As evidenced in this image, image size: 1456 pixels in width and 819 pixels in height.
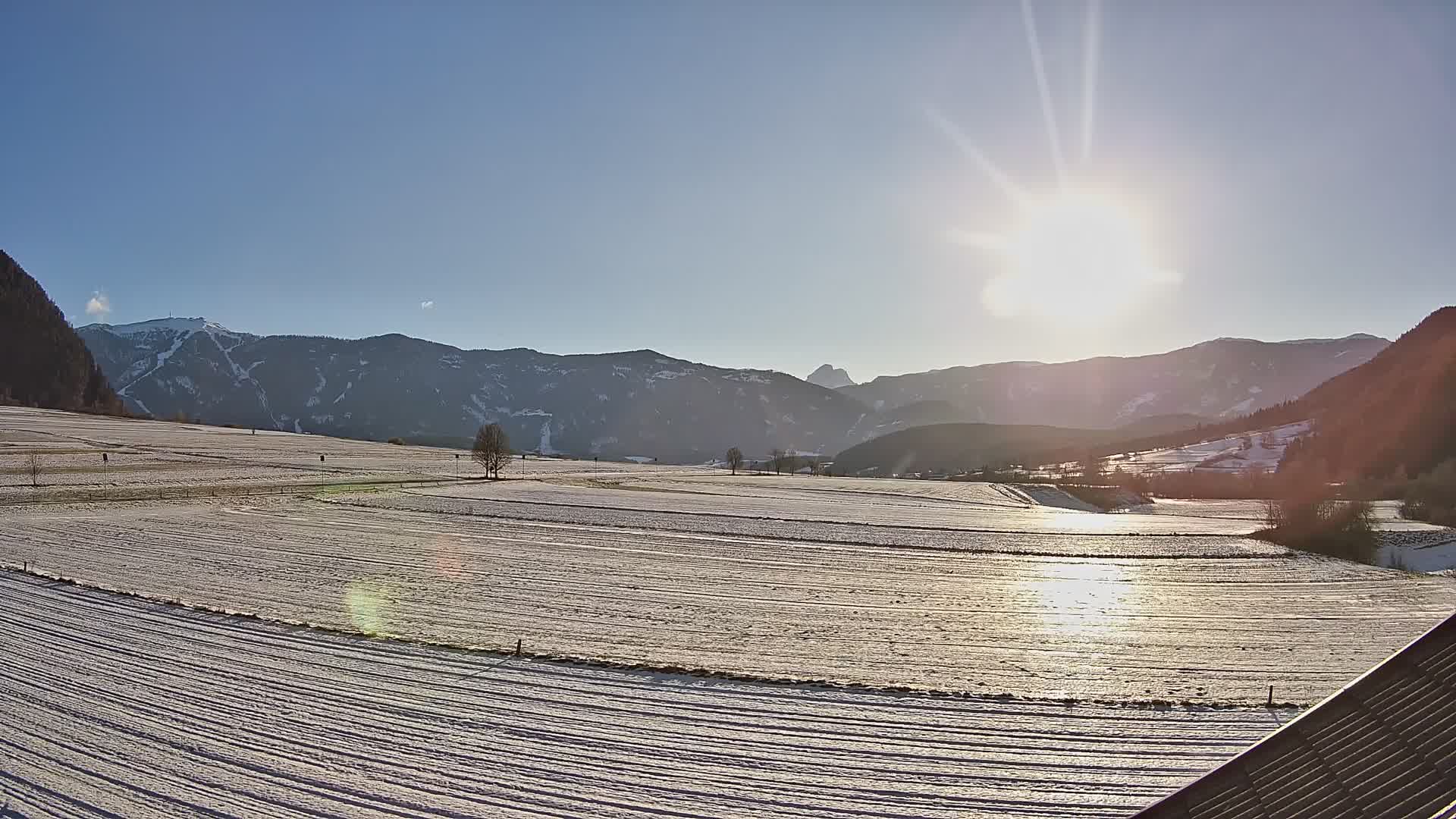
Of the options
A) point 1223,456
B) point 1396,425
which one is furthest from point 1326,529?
point 1223,456

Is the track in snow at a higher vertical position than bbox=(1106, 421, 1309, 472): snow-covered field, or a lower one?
lower

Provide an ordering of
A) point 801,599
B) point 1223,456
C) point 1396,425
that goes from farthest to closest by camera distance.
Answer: point 1223,456 < point 1396,425 < point 801,599

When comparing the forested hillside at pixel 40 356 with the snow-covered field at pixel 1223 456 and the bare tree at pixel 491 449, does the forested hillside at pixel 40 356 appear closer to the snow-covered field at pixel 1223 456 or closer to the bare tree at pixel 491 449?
the bare tree at pixel 491 449

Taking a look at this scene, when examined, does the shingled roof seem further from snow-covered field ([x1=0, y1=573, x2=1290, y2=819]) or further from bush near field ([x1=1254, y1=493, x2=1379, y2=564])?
bush near field ([x1=1254, y1=493, x2=1379, y2=564])

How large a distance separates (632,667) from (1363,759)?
1440 centimetres

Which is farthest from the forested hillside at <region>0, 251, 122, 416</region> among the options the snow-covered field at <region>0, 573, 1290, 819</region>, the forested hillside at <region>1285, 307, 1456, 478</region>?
the forested hillside at <region>1285, 307, 1456, 478</region>

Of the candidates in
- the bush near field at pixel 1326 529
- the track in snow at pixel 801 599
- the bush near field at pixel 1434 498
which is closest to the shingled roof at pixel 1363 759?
the track in snow at pixel 801 599

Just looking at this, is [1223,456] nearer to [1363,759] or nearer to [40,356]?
[1363,759]

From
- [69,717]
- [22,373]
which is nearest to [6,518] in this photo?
[69,717]

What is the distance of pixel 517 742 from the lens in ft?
42.2

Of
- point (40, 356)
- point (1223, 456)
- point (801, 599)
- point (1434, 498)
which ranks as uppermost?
point (40, 356)

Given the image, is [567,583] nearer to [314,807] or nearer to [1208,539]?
[314,807]

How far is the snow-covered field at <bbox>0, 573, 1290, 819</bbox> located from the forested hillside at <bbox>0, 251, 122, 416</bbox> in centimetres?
18245

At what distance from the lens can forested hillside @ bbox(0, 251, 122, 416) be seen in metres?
168
